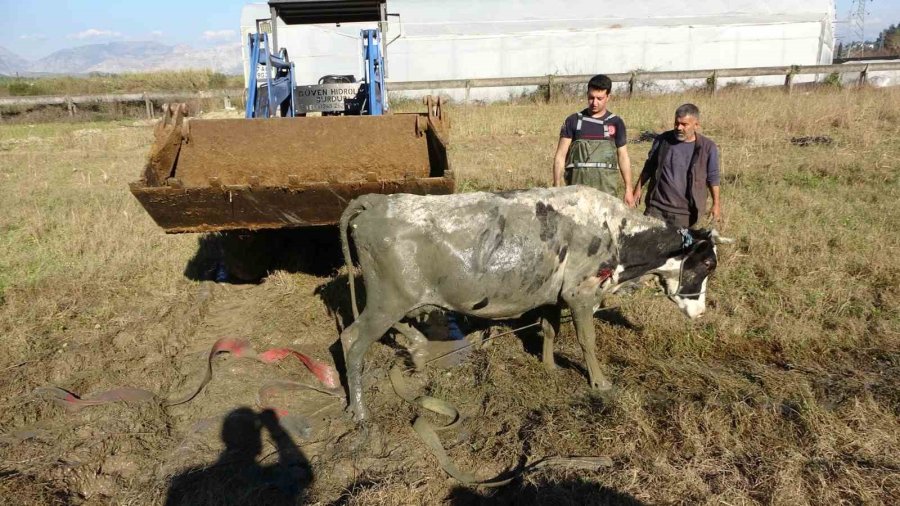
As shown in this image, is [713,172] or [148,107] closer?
[713,172]

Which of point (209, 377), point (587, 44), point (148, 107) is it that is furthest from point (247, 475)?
point (587, 44)

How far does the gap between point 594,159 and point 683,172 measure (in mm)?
706

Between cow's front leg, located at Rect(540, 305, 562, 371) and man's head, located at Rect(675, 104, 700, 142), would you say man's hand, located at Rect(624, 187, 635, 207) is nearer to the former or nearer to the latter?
man's head, located at Rect(675, 104, 700, 142)

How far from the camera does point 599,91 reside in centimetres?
483

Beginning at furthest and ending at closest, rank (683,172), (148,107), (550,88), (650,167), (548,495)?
(148,107)
(550,88)
(650,167)
(683,172)
(548,495)

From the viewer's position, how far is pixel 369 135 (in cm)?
625

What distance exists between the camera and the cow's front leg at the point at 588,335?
4262mm

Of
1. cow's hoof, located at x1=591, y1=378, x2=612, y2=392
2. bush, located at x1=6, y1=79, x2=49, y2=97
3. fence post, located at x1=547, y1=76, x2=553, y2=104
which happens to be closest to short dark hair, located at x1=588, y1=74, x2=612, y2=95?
cow's hoof, located at x1=591, y1=378, x2=612, y2=392

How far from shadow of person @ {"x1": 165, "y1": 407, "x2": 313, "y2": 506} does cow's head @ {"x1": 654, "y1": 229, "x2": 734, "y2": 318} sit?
282cm

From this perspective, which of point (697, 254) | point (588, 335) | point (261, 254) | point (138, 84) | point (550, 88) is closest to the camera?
point (588, 335)

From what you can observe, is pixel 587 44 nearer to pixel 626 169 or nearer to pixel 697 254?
pixel 626 169

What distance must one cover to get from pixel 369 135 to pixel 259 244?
1635mm

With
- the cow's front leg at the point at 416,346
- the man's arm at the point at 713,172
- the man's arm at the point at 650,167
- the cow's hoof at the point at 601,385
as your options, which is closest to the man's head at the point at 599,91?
the man's arm at the point at 650,167

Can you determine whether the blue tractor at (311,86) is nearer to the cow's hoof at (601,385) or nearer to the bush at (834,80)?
the cow's hoof at (601,385)
